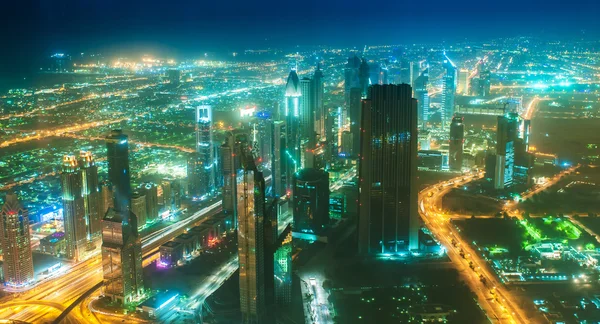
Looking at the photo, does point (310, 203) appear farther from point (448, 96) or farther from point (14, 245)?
point (448, 96)

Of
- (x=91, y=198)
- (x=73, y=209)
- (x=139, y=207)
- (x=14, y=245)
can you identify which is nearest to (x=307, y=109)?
(x=139, y=207)

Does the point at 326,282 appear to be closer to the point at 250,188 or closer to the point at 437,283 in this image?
the point at 437,283

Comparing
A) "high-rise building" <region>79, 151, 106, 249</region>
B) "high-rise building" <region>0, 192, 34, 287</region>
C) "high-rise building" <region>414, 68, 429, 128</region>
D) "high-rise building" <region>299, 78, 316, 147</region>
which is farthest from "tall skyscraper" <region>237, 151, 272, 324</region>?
"high-rise building" <region>414, 68, 429, 128</region>

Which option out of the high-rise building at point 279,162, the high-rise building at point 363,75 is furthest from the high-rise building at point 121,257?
the high-rise building at point 363,75

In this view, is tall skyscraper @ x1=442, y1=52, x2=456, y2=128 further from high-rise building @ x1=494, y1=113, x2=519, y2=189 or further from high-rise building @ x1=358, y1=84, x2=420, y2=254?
high-rise building @ x1=358, y1=84, x2=420, y2=254

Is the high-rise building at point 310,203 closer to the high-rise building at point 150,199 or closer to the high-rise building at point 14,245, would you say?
the high-rise building at point 150,199

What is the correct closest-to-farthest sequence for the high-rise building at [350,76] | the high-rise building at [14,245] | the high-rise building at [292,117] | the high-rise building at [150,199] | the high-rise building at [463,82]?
the high-rise building at [14,245]
the high-rise building at [150,199]
the high-rise building at [292,117]
the high-rise building at [350,76]
the high-rise building at [463,82]
